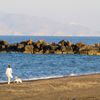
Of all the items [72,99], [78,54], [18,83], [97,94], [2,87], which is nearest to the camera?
[72,99]

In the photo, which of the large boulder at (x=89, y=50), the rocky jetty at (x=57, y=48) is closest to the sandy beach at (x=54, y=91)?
the large boulder at (x=89, y=50)

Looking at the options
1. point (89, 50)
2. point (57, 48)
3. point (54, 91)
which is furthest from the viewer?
point (57, 48)

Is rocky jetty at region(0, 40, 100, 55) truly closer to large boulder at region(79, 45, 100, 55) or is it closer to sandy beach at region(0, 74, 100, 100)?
large boulder at region(79, 45, 100, 55)

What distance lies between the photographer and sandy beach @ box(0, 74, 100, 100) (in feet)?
78.4

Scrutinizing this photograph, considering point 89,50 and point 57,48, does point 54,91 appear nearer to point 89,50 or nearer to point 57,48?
point 89,50

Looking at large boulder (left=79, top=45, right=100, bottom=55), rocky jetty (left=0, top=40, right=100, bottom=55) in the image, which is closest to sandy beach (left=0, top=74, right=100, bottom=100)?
large boulder (left=79, top=45, right=100, bottom=55)

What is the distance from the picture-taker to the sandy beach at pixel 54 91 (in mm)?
23891

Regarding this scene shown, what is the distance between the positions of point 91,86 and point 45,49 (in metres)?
74.1

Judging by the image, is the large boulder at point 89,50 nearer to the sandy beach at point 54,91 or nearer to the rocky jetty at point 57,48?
the rocky jetty at point 57,48

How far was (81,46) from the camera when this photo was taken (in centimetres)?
10206

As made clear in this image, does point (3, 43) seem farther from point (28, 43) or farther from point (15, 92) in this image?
point (15, 92)

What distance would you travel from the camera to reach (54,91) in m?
26.3

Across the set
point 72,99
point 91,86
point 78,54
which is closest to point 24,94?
point 72,99

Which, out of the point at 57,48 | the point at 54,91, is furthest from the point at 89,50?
the point at 54,91
